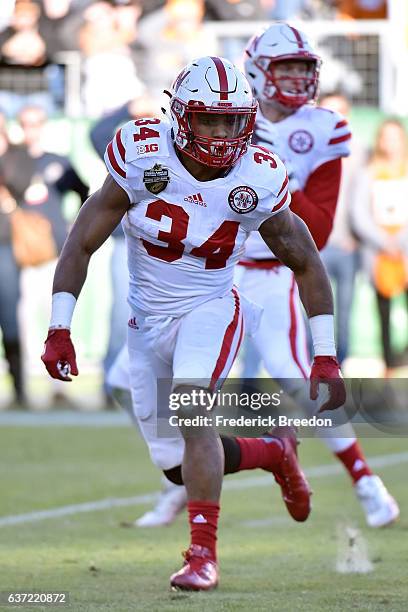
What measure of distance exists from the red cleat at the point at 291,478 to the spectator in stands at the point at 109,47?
7.89m

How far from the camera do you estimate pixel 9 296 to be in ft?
39.7

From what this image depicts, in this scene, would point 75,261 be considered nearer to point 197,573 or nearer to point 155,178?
point 155,178

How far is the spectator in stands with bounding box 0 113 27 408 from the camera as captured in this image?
12062mm

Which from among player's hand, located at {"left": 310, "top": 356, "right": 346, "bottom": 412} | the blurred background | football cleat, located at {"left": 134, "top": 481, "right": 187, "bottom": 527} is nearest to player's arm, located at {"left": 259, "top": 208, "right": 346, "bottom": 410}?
player's hand, located at {"left": 310, "top": 356, "right": 346, "bottom": 412}

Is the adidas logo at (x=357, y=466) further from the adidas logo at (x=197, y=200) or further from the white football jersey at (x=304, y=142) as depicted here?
the adidas logo at (x=197, y=200)

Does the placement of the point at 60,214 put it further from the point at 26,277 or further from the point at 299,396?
the point at 299,396

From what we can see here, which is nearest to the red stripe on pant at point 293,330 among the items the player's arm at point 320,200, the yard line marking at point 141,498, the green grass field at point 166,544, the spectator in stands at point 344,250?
the player's arm at point 320,200

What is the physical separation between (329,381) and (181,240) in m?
0.67

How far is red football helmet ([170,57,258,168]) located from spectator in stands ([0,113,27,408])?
7318 millimetres

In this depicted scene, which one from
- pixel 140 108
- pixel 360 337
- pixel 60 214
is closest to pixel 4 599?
pixel 140 108

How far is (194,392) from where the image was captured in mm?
4832

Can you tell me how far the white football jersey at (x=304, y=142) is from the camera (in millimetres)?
6367

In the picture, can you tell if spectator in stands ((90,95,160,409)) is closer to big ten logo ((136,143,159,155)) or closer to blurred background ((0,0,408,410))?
blurred background ((0,0,408,410))

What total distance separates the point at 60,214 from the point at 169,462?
23.3 feet
